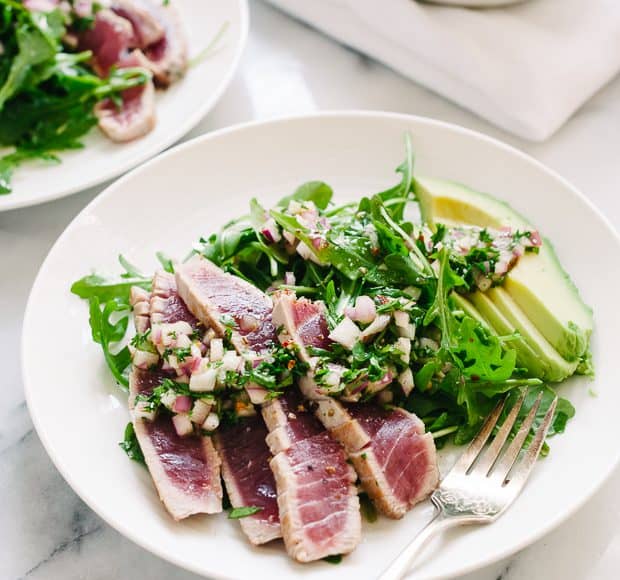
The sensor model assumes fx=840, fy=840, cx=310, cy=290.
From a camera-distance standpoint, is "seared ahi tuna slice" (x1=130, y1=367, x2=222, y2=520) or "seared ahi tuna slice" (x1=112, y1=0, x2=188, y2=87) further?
"seared ahi tuna slice" (x1=112, y1=0, x2=188, y2=87)

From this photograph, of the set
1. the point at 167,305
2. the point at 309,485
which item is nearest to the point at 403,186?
the point at 167,305

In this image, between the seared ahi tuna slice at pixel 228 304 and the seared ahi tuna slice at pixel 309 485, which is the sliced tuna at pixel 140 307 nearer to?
the seared ahi tuna slice at pixel 228 304

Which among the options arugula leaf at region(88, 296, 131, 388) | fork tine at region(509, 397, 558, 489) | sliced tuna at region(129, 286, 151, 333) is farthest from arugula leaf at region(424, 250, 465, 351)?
arugula leaf at region(88, 296, 131, 388)

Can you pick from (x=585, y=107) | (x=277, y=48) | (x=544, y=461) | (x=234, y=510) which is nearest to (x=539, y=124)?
(x=585, y=107)

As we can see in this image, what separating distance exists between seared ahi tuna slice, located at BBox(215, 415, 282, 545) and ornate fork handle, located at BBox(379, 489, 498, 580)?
39 cm

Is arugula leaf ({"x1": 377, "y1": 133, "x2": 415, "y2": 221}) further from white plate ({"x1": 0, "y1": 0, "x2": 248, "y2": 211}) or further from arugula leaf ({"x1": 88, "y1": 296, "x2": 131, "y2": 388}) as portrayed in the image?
arugula leaf ({"x1": 88, "y1": 296, "x2": 131, "y2": 388})

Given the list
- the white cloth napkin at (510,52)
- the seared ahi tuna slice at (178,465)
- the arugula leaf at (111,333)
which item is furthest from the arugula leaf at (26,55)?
the seared ahi tuna slice at (178,465)

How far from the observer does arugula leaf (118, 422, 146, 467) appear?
280 centimetres

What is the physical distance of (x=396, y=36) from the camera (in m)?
4.61

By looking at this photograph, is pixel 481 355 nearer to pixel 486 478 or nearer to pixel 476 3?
pixel 486 478

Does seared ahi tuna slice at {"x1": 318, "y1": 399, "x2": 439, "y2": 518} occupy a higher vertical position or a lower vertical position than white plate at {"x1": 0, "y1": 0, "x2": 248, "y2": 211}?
higher

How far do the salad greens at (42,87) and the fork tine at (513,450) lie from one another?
2.55m

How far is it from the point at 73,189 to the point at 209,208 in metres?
0.63

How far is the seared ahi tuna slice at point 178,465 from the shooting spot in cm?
262
